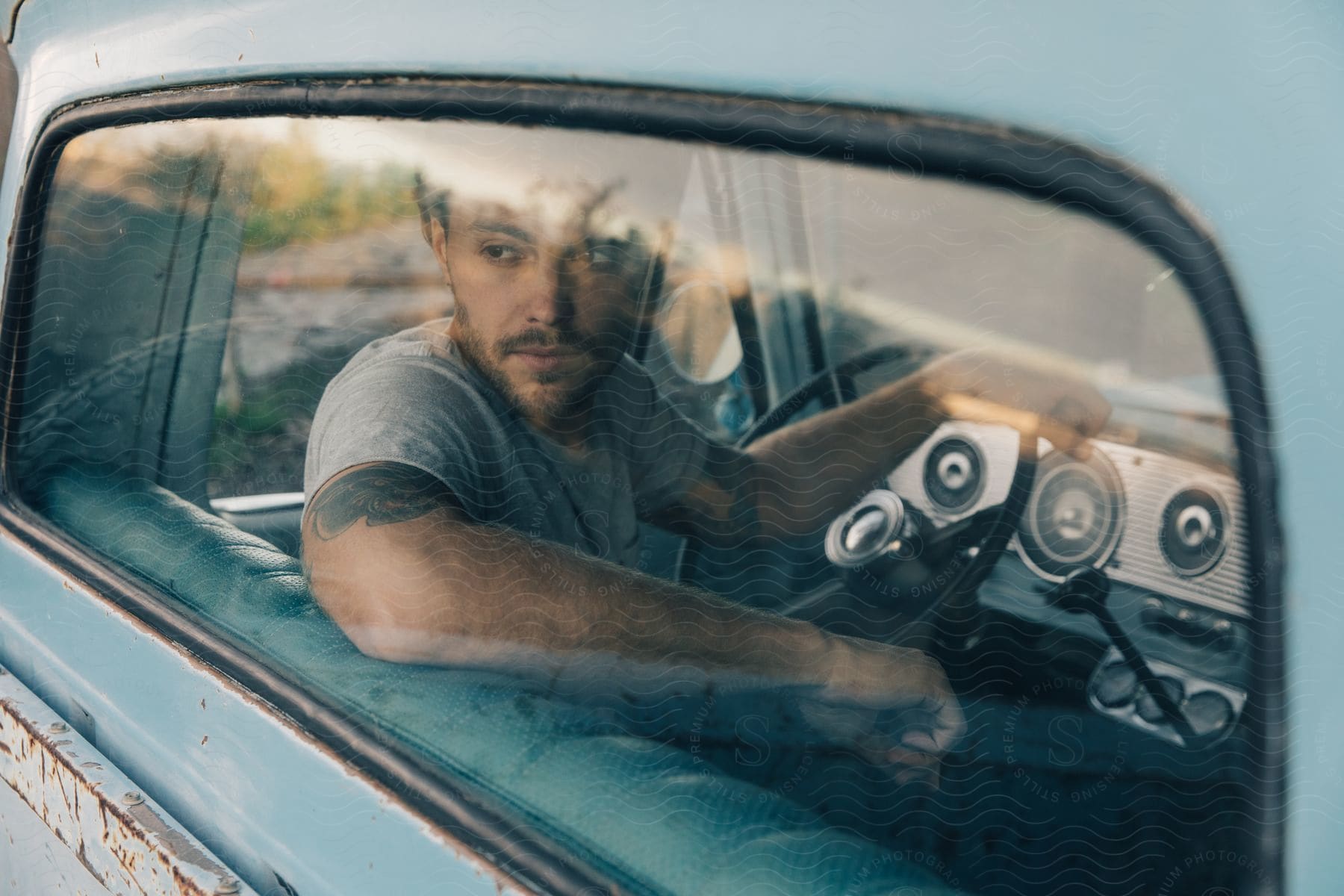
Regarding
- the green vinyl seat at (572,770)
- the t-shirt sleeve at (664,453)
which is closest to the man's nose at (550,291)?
the t-shirt sleeve at (664,453)

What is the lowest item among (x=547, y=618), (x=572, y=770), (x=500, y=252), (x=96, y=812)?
(x=96, y=812)

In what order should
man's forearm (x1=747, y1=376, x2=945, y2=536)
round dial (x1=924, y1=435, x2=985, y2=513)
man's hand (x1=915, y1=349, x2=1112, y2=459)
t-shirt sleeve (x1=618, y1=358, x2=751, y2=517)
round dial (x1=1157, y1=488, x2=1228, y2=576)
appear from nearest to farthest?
round dial (x1=1157, y1=488, x2=1228, y2=576)
man's hand (x1=915, y1=349, x2=1112, y2=459)
t-shirt sleeve (x1=618, y1=358, x2=751, y2=517)
man's forearm (x1=747, y1=376, x2=945, y2=536)
round dial (x1=924, y1=435, x2=985, y2=513)

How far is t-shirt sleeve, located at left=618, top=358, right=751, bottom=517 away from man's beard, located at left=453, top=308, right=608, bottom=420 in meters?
0.06

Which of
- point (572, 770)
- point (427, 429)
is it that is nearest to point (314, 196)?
point (427, 429)

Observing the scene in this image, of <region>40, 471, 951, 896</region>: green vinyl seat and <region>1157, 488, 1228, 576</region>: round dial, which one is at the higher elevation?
<region>1157, 488, 1228, 576</region>: round dial

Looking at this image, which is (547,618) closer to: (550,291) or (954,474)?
(550,291)

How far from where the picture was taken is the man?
0.98 m

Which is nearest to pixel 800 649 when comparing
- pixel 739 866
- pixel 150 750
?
pixel 739 866

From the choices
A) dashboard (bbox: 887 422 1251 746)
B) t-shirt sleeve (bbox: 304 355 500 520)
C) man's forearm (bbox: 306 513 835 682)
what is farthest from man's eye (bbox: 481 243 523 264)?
dashboard (bbox: 887 422 1251 746)

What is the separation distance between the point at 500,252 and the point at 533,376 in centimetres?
13

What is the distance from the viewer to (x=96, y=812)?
1.20m

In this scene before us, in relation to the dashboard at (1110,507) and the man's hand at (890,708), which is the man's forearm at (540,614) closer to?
the man's hand at (890,708)

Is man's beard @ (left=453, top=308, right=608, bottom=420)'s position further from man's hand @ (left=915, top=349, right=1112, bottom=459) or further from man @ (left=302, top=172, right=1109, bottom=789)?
man's hand @ (left=915, top=349, right=1112, bottom=459)

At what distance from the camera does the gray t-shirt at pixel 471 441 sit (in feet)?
3.46
